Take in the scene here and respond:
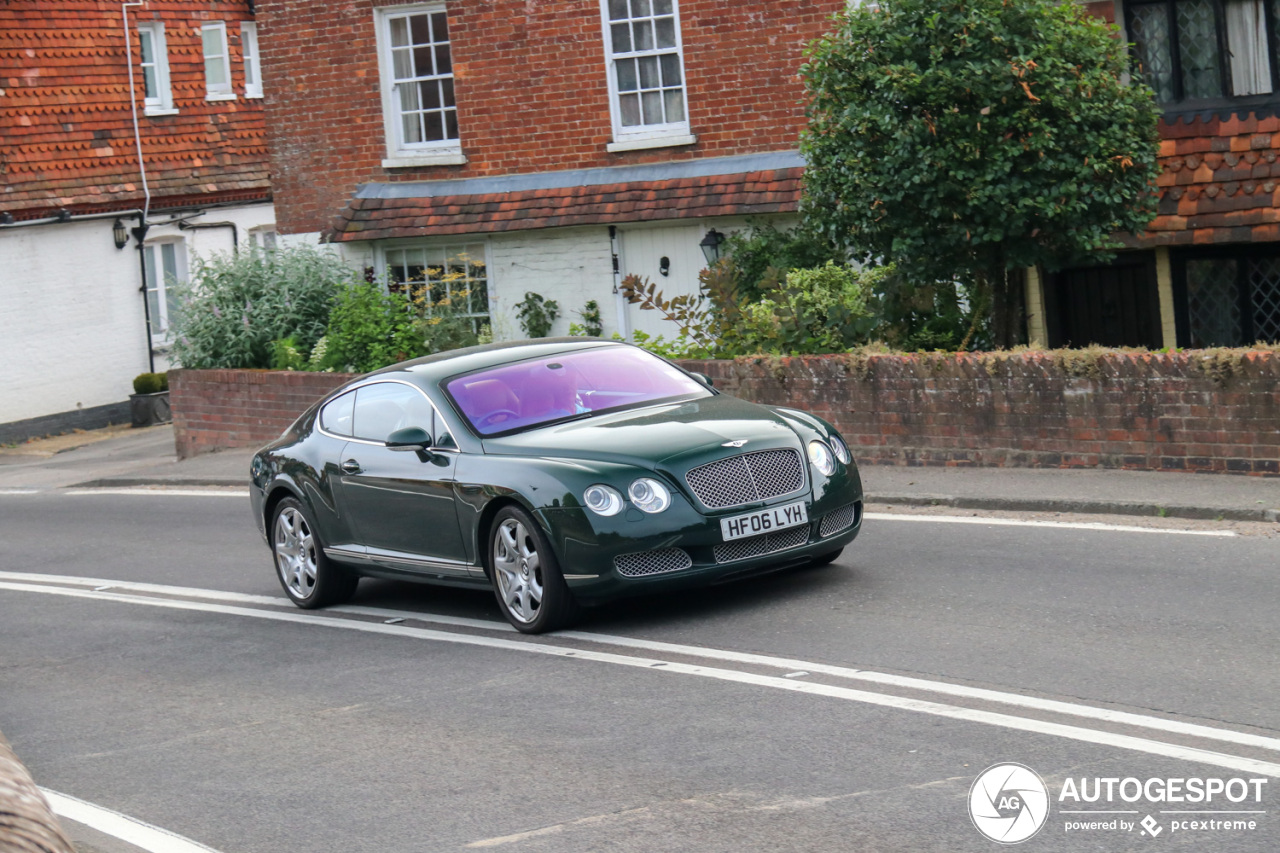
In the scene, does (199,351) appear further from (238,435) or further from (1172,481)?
(1172,481)

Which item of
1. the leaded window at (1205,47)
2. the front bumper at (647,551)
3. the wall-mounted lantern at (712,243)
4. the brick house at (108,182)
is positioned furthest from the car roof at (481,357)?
the brick house at (108,182)

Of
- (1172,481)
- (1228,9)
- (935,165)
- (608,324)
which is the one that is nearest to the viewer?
(1172,481)

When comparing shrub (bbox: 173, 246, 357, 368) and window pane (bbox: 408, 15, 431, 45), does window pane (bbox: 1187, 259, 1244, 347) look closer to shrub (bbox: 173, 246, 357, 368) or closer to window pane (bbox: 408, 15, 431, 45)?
shrub (bbox: 173, 246, 357, 368)

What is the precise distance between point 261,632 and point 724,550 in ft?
10.5

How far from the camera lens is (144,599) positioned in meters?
11.9

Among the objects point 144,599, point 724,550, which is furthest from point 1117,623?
point 144,599

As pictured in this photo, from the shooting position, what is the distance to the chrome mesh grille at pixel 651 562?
28.4ft

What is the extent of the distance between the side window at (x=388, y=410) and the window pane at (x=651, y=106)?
1132cm

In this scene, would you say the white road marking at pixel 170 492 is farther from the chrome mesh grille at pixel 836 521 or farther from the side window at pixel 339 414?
the chrome mesh grille at pixel 836 521

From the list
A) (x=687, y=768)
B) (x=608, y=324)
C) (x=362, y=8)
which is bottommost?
(x=687, y=768)

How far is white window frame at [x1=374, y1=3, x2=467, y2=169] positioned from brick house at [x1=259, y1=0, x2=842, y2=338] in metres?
0.03

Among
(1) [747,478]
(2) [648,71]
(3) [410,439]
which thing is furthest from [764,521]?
(2) [648,71]

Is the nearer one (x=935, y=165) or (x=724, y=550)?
(x=724, y=550)

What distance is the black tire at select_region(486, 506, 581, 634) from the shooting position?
8828 mm
